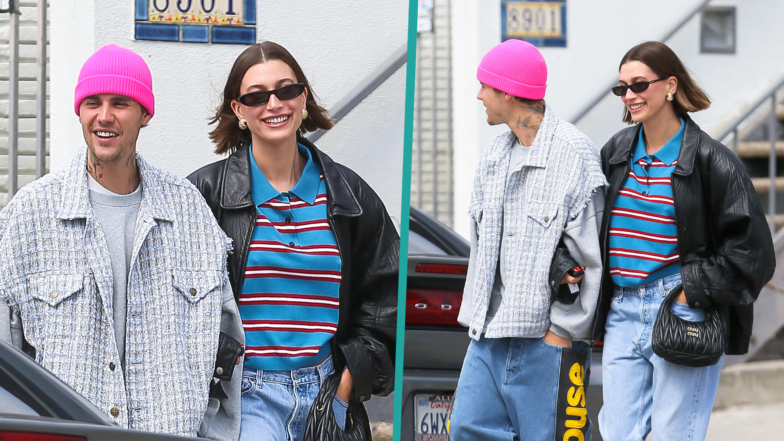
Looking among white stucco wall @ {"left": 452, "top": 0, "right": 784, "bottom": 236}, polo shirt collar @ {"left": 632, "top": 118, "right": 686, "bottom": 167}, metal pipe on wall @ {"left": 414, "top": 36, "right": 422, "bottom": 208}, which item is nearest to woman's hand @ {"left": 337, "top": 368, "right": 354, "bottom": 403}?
polo shirt collar @ {"left": 632, "top": 118, "right": 686, "bottom": 167}

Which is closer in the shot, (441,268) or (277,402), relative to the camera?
(277,402)

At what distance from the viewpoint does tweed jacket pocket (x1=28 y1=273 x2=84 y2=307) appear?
2.06m

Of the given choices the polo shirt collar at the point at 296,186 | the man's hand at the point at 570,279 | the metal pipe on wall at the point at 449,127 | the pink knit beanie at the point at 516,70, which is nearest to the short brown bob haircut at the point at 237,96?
the polo shirt collar at the point at 296,186

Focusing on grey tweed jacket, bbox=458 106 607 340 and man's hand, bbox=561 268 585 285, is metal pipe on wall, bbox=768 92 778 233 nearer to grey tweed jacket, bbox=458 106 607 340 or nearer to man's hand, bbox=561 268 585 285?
grey tweed jacket, bbox=458 106 607 340

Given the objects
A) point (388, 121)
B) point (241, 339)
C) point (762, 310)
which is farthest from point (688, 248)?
point (762, 310)

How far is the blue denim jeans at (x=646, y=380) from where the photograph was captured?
3123 millimetres

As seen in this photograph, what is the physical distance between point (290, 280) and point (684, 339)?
4.29 ft

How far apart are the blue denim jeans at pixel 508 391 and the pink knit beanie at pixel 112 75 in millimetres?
1515

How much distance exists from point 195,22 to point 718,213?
5.62ft

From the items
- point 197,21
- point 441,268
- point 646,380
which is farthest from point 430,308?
point 197,21

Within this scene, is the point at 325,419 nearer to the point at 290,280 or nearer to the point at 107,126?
the point at 290,280

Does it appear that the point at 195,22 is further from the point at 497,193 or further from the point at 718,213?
the point at 718,213

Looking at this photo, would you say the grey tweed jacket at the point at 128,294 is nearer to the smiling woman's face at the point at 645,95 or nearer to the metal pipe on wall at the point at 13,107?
the metal pipe on wall at the point at 13,107

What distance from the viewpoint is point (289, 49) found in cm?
266
